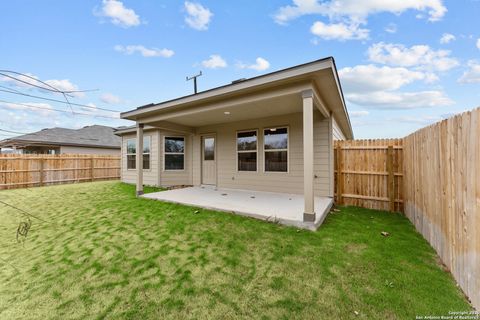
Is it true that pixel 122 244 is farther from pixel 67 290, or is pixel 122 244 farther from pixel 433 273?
pixel 433 273

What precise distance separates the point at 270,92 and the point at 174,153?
5.87 m

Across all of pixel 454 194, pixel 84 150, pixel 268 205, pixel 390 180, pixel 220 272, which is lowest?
pixel 220 272

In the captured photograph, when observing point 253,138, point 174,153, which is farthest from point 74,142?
point 253,138

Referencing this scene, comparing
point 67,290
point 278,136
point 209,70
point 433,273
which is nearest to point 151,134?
point 209,70

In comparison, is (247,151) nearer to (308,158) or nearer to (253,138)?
(253,138)

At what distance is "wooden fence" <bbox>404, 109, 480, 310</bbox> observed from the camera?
1.93 meters

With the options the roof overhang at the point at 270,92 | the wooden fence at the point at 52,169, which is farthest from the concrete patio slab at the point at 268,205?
the wooden fence at the point at 52,169

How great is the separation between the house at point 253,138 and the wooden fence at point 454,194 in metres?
1.70

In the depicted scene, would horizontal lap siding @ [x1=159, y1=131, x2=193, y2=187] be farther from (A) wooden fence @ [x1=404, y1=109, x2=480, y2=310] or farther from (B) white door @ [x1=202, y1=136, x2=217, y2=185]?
(A) wooden fence @ [x1=404, y1=109, x2=480, y2=310]

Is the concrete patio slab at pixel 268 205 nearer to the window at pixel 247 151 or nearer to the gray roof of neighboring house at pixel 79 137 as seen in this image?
the window at pixel 247 151

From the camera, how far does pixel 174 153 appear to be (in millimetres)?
8977

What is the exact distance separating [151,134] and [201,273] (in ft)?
26.6

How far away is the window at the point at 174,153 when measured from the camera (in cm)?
898

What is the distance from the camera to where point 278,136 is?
6734mm
